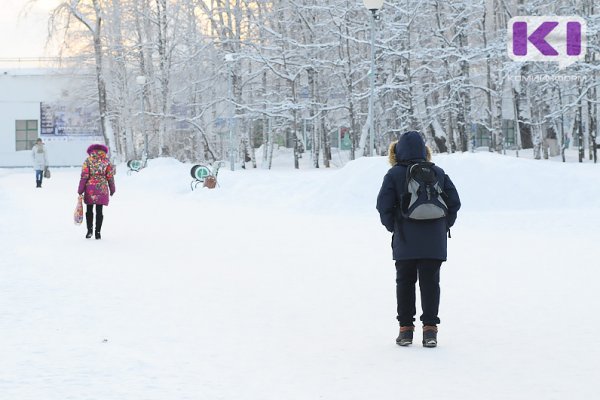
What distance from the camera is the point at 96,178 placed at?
15.2 meters

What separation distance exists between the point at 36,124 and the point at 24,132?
4.13ft

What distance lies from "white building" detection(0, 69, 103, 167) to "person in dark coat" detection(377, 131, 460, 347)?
250ft

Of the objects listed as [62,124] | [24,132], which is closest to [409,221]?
[62,124]

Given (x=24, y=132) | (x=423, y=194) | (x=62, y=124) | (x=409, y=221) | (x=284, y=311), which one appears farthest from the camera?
(x=24, y=132)

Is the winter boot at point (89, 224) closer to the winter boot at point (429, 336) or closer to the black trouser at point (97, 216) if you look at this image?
the black trouser at point (97, 216)

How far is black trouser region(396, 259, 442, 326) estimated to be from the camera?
694 cm

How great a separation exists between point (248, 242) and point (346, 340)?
293 inches

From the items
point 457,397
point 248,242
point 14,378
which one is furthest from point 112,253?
point 457,397

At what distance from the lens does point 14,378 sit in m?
5.78

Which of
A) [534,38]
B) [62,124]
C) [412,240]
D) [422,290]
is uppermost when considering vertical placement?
[534,38]

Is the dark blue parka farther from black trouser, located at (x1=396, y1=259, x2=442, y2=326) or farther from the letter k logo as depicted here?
the letter k logo

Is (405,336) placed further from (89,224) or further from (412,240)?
(89,224)

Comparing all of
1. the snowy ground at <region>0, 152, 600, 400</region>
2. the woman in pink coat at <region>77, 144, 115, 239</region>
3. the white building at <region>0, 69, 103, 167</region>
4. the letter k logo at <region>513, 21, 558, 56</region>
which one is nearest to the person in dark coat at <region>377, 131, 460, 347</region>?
the snowy ground at <region>0, 152, 600, 400</region>

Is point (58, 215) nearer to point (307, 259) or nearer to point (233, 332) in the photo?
point (307, 259)
